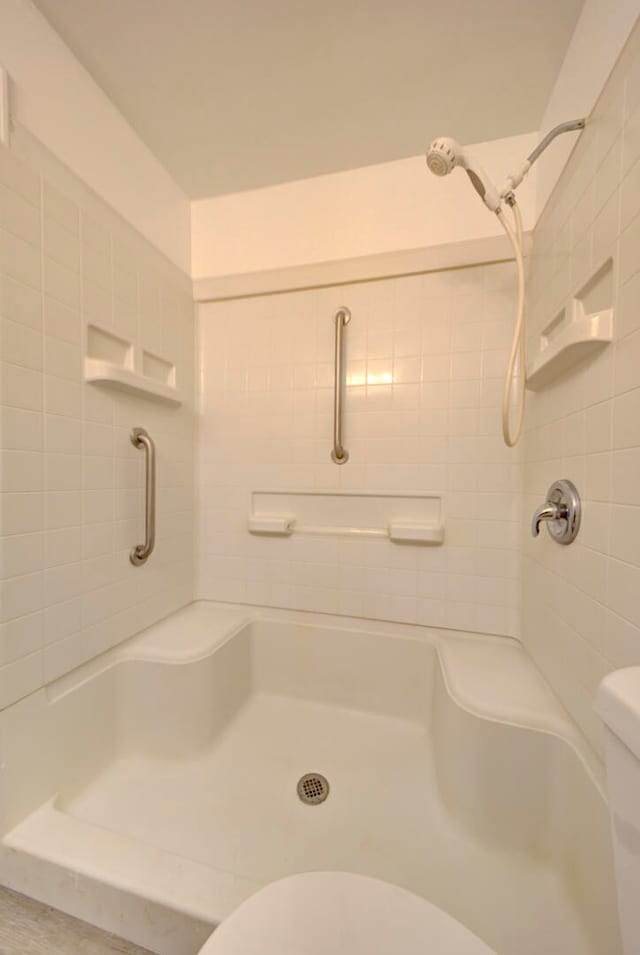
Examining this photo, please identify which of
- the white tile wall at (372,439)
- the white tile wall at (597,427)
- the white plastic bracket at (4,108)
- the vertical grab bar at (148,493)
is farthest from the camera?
the white tile wall at (372,439)

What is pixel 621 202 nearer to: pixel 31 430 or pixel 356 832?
pixel 31 430

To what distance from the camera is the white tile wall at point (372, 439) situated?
1236mm

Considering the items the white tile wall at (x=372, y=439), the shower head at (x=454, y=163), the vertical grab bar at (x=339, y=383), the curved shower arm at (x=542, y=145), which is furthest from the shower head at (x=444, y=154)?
the vertical grab bar at (x=339, y=383)

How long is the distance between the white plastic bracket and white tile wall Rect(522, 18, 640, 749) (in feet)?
4.25

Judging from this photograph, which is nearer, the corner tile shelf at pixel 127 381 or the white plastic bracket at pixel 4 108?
the white plastic bracket at pixel 4 108

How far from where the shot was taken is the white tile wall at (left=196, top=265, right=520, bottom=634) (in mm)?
1236

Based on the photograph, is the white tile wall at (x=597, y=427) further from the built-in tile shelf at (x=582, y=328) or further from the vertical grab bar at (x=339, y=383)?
the vertical grab bar at (x=339, y=383)

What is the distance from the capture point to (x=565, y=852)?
0.74m

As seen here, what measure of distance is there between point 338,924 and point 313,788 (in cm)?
64

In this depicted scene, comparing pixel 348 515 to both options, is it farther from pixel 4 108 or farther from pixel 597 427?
pixel 4 108

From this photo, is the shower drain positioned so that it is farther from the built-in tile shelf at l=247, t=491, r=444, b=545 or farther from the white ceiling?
the white ceiling

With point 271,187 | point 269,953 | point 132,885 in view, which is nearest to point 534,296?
point 271,187

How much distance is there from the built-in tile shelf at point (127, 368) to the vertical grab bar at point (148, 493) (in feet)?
0.50

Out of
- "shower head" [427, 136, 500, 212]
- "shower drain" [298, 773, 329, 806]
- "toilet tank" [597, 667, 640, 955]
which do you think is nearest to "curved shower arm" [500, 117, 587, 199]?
"shower head" [427, 136, 500, 212]
